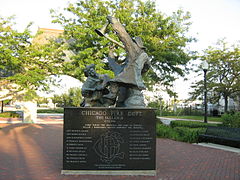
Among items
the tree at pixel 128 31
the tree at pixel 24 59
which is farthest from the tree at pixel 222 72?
the tree at pixel 24 59

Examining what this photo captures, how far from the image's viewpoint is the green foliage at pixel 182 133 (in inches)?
467

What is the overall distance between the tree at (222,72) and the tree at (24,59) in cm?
1857

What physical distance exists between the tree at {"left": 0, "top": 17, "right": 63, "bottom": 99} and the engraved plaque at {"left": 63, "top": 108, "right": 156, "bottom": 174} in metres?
10.0

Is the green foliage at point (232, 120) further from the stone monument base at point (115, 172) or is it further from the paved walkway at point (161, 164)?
the stone monument base at point (115, 172)

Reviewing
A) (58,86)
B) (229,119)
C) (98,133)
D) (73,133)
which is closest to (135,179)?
(98,133)

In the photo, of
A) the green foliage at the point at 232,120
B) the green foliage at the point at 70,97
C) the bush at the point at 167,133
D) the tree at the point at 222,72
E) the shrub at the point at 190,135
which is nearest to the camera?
the shrub at the point at 190,135

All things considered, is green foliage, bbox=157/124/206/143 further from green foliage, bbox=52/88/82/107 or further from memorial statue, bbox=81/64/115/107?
green foliage, bbox=52/88/82/107

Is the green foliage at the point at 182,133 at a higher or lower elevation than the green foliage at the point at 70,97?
lower

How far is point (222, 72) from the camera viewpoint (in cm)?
2959

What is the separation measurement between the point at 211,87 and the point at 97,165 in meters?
25.2

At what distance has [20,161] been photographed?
744 cm

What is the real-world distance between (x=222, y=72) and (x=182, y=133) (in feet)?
64.8

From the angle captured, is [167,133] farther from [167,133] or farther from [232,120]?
[232,120]

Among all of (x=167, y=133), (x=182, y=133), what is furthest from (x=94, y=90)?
(x=167, y=133)
